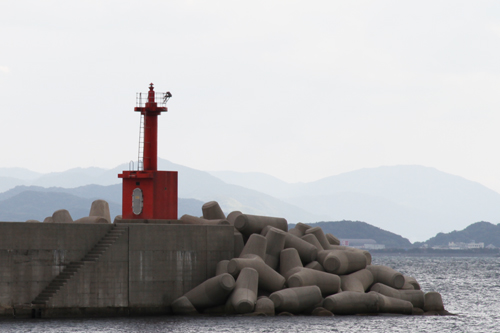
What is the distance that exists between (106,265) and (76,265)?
1060mm

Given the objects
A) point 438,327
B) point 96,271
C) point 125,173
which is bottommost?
point 438,327

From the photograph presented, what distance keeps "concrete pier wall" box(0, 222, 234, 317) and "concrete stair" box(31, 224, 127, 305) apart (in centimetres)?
11

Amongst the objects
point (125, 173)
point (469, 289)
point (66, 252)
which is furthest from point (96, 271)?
point (469, 289)

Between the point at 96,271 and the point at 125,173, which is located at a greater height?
the point at 125,173

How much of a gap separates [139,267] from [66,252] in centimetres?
266

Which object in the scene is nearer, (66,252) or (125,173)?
(66,252)

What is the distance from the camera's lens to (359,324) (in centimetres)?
2820

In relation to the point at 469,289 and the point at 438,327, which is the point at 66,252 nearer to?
the point at 438,327

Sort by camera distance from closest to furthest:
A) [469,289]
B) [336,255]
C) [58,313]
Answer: [58,313] < [336,255] < [469,289]

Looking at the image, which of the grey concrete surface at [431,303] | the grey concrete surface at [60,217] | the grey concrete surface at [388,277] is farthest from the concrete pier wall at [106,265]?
the grey concrete surface at [431,303]

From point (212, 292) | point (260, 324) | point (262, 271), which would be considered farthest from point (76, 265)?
point (260, 324)

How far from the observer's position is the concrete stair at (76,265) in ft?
89.6

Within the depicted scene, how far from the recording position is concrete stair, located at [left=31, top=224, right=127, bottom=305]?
2731cm

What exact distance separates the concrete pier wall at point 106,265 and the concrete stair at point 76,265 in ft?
0.37
